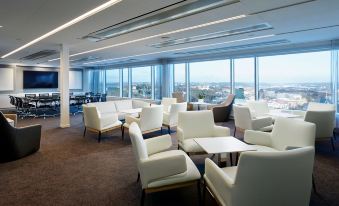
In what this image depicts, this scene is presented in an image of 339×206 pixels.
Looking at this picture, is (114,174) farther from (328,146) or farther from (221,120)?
(221,120)

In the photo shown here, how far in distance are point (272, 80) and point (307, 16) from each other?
389cm

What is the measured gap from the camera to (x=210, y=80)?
30.9 ft

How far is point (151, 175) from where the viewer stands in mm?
2342

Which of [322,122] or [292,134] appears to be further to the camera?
[322,122]

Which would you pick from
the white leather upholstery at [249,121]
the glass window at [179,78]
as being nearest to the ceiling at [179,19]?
the white leather upholstery at [249,121]

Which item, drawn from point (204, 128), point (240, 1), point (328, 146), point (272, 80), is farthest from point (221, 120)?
point (240, 1)

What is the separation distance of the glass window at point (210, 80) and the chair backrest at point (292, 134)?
5617 millimetres

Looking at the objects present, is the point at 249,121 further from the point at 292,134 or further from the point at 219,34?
the point at 219,34

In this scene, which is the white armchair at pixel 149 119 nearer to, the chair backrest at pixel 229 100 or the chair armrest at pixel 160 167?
the chair armrest at pixel 160 167

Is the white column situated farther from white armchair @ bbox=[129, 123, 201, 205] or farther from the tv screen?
the tv screen

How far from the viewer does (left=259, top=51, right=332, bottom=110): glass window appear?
258 inches

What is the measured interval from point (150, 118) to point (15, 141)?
263 centimetres

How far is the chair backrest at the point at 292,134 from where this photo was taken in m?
2.92

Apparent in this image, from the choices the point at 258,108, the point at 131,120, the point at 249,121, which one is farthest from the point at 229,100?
the point at 131,120
